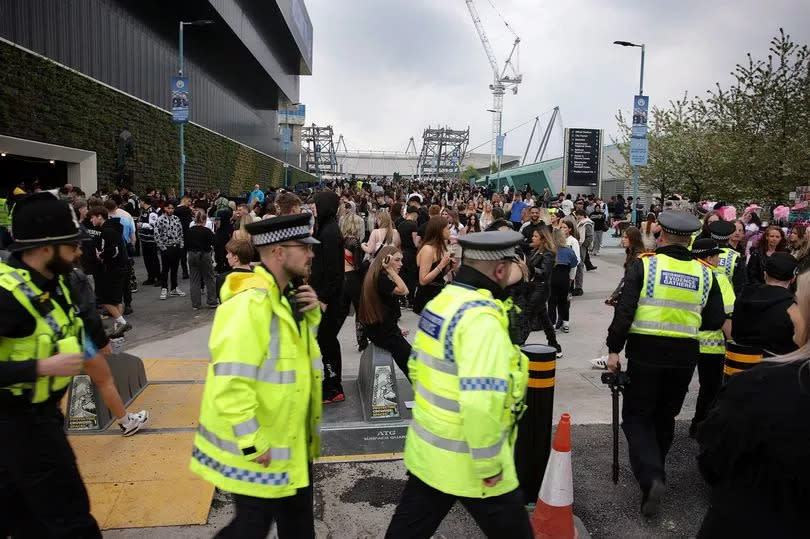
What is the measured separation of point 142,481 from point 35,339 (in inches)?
80.1

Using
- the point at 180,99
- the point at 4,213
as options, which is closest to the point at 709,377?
the point at 4,213

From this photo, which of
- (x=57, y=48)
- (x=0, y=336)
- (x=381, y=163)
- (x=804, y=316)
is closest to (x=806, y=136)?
(x=804, y=316)

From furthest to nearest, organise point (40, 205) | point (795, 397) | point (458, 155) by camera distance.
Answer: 1. point (458, 155)
2. point (40, 205)
3. point (795, 397)

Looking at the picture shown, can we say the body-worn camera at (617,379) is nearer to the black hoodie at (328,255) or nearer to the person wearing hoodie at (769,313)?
the person wearing hoodie at (769,313)

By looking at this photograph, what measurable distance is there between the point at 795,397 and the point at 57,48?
1972 centimetres

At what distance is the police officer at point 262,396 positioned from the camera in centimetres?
239

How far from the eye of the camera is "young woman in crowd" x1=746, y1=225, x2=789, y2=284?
7.63 metres

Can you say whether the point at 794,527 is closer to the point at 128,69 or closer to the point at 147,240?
the point at 147,240

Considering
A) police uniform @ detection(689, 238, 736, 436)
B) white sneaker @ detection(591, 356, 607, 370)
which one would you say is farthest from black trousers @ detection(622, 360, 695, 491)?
white sneaker @ detection(591, 356, 607, 370)

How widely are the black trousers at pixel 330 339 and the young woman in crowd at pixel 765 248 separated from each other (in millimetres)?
5381

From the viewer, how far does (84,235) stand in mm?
2986

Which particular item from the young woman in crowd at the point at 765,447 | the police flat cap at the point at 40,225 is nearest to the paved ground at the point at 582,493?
the police flat cap at the point at 40,225

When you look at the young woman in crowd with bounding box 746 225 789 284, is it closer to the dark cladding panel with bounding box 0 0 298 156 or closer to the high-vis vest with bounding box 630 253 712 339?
the high-vis vest with bounding box 630 253 712 339

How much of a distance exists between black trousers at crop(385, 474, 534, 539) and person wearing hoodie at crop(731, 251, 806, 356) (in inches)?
86.2
